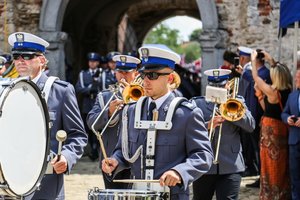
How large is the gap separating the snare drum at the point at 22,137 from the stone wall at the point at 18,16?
7.76 metres

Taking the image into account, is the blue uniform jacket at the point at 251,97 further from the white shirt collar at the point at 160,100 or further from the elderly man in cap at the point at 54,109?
the white shirt collar at the point at 160,100

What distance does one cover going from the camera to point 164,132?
4.11 meters

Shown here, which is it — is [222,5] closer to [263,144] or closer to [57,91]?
[263,144]

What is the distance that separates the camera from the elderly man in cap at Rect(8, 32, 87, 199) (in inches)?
173

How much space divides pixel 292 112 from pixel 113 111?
79.2 inches

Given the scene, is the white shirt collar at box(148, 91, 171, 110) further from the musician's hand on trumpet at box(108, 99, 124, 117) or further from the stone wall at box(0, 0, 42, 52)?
the stone wall at box(0, 0, 42, 52)

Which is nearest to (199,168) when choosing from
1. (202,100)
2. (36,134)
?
(36,134)

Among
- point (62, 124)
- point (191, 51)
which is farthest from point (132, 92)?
point (191, 51)

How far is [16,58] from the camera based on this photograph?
441 cm

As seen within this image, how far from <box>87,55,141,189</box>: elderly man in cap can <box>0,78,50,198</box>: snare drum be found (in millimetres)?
1736

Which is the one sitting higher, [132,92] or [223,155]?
[132,92]

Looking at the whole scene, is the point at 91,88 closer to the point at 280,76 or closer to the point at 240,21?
the point at 240,21

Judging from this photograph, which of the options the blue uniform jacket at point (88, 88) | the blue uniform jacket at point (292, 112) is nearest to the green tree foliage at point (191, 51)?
the blue uniform jacket at point (88, 88)

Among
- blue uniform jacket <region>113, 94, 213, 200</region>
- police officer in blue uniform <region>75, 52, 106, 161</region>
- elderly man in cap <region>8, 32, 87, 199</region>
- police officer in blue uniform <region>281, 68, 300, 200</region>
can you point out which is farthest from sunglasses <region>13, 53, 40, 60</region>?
police officer in blue uniform <region>75, 52, 106, 161</region>
